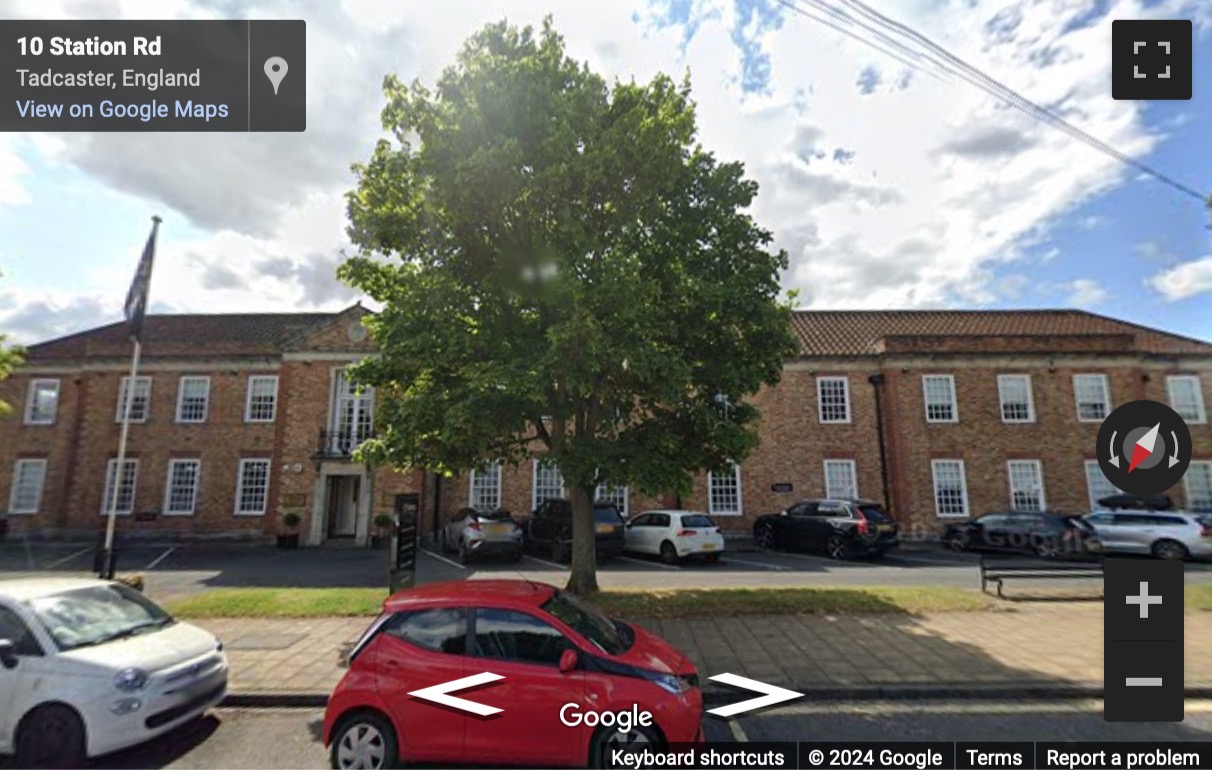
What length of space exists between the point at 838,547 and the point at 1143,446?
44.3 feet

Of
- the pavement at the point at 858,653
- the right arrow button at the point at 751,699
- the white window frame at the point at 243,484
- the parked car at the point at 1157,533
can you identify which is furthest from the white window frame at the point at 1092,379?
the white window frame at the point at 243,484

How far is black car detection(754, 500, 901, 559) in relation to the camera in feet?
54.0

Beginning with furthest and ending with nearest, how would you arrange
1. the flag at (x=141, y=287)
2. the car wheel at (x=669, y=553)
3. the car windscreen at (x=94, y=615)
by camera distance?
the car wheel at (x=669, y=553), the flag at (x=141, y=287), the car windscreen at (x=94, y=615)

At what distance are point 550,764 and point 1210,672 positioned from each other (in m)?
8.22

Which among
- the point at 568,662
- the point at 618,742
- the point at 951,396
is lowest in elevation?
the point at 618,742

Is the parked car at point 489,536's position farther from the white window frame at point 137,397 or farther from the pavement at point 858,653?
the white window frame at point 137,397

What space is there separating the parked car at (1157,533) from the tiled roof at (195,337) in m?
28.1

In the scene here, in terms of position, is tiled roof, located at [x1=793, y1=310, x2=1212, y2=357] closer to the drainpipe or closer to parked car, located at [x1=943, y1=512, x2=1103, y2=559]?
the drainpipe

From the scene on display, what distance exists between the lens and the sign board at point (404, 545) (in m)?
8.93

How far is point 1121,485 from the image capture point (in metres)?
4.74

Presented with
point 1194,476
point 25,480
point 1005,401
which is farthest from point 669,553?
point 25,480

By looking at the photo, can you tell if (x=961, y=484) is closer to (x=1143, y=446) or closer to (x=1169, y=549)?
(x=1169, y=549)

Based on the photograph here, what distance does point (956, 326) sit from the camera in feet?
85.7

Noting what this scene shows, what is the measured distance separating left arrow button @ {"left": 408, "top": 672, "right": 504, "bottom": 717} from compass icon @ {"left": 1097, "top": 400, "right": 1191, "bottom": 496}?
5267mm
